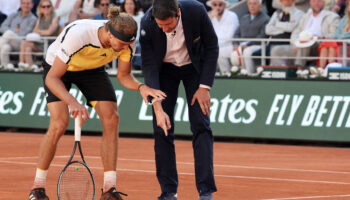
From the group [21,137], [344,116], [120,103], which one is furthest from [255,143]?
[21,137]

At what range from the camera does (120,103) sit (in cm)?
1608

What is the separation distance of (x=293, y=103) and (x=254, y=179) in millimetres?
4782

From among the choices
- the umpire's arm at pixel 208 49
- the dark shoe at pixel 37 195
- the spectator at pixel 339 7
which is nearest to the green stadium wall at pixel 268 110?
the spectator at pixel 339 7

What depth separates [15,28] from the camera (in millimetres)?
18188

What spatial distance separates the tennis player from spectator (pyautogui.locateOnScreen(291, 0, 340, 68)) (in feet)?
24.7

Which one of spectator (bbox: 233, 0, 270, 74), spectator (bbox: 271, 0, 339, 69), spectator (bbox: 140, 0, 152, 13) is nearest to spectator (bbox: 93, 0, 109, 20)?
spectator (bbox: 140, 0, 152, 13)

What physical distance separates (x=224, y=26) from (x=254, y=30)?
680mm

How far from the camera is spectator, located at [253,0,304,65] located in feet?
50.3

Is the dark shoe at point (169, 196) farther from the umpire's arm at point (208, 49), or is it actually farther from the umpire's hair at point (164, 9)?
the umpire's hair at point (164, 9)

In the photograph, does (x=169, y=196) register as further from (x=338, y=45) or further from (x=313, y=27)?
(x=313, y=27)

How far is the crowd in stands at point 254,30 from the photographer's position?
14773 mm

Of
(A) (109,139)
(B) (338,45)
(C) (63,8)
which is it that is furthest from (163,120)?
(C) (63,8)

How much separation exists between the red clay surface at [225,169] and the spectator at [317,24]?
1.74 meters

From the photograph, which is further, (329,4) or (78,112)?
(329,4)
